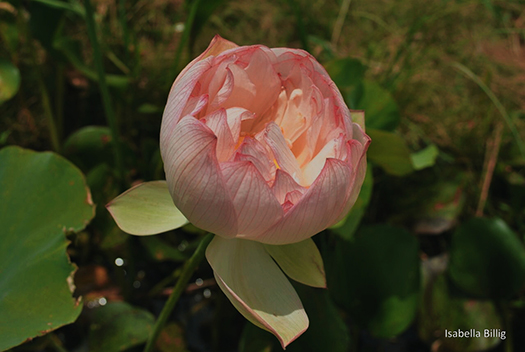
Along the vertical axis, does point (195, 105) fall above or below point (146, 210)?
above

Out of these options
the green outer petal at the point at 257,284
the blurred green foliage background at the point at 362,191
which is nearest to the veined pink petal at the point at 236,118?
the green outer petal at the point at 257,284

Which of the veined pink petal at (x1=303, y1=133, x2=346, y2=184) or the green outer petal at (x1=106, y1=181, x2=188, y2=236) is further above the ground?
the veined pink petal at (x1=303, y1=133, x2=346, y2=184)

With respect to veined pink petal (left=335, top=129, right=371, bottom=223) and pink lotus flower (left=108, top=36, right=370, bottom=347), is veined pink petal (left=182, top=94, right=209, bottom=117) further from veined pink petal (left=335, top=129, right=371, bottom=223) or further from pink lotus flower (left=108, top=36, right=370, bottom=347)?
veined pink petal (left=335, top=129, right=371, bottom=223)

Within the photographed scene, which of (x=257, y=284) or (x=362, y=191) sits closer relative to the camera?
(x=257, y=284)

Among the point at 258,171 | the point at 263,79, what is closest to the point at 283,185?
the point at 258,171

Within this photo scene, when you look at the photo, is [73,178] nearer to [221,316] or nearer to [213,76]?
[213,76]

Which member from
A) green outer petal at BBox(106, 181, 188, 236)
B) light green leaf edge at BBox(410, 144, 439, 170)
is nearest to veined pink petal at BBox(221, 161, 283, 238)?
green outer petal at BBox(106, 181, 188, 236)

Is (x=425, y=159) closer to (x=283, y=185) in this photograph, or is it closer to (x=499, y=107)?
(x=499, y=107)

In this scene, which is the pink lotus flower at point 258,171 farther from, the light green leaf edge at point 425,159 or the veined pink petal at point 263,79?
the light green leaf edge at point 425,159
